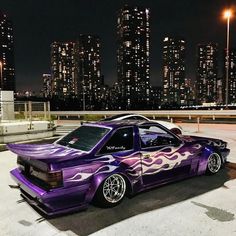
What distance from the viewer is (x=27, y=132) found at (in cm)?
1411

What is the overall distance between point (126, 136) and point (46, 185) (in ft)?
5.91

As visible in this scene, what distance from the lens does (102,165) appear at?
4.92 m

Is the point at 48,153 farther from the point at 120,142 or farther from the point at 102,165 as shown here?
the point at 120,142

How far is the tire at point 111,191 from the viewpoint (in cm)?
496

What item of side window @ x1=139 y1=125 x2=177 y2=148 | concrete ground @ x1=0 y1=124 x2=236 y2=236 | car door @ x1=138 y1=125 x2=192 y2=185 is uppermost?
side window @ x1=139 y1=125 x2=177 y2=148

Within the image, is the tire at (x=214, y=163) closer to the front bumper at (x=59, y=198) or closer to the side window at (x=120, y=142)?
the side window at (x=120, y=142)

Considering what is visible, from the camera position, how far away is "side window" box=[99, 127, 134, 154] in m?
5.21

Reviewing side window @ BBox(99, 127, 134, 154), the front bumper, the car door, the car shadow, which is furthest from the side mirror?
the front bumper

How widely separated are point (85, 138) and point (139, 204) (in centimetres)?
162

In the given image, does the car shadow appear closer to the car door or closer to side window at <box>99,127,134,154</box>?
the car door

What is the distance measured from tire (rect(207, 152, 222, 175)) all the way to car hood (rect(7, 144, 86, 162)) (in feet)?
11.2

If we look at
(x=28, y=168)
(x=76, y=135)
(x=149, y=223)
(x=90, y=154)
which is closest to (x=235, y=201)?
(x=149, y=223)

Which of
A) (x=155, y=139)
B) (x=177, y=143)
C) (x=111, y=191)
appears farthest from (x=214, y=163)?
(x=111, y=191)

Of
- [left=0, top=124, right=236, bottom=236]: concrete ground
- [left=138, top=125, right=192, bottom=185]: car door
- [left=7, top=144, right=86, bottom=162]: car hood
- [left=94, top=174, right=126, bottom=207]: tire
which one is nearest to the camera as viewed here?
[left=0, top=124, right=236, bottom=236]: concrete ground
